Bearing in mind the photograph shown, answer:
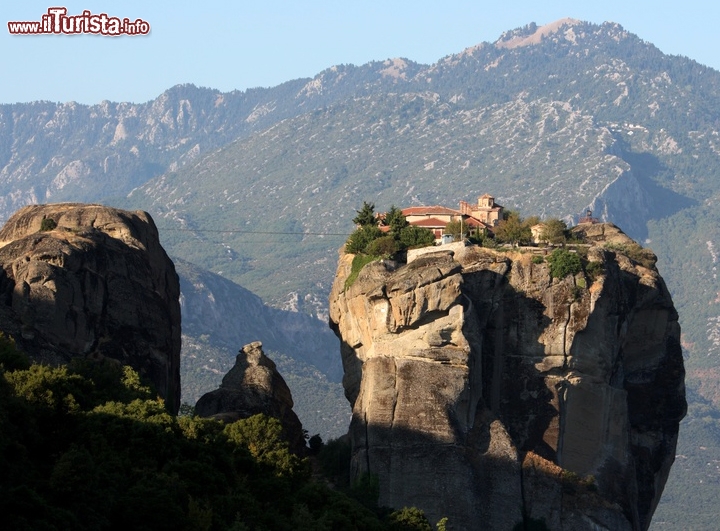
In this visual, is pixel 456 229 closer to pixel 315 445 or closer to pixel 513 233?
pixel 513 233

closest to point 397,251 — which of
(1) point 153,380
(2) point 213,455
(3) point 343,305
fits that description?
(3) point 343,305

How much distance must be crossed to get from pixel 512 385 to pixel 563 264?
6.69 m

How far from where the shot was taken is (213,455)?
71938 millimetres

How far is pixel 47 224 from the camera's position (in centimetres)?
10119

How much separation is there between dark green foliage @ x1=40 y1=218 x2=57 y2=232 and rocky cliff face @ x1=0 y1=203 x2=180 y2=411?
0.05 meters

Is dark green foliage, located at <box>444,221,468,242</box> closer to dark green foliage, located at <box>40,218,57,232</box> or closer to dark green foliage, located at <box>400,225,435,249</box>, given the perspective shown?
dark green foliage, located at <box>400,225,435,249</box>

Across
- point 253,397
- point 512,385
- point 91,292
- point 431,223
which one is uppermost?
point 431,223

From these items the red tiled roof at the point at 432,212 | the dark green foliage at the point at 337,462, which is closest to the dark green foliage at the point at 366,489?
the dark green foliage at the point at 337,462

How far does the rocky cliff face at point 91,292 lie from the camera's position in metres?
89.6

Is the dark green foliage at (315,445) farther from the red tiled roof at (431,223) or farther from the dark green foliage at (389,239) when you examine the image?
the red tiled roof at (431,223)

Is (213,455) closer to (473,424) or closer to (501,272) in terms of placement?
(473,424)

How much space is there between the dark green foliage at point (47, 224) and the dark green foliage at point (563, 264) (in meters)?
24.9

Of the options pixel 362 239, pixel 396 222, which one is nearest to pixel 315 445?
pixel 362 239

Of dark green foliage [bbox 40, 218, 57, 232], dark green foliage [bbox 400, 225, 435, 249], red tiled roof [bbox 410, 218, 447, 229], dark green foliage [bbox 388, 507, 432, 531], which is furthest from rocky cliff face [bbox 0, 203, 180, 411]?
red tiled roof [bbox 410, 218, 447, 229]
